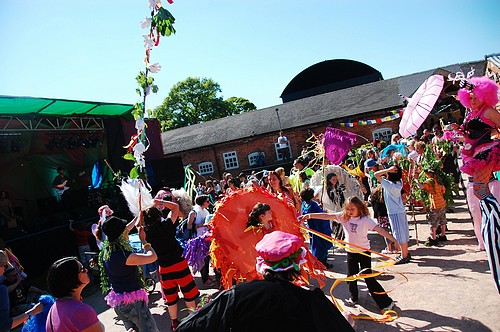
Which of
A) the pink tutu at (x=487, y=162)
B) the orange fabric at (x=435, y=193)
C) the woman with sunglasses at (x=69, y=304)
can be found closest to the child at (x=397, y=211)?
the orange fabric at (x=435, y=193)

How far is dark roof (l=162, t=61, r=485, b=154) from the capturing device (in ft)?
72.1

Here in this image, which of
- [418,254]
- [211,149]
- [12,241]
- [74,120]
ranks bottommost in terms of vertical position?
[418,254]

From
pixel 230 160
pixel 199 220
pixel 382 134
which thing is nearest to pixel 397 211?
pixel 199 220

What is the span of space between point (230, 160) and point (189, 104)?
26.0 metres

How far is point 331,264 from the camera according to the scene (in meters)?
7.08

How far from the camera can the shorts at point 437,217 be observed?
690 cm

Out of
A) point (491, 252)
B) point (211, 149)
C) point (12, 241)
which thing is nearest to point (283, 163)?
point (211, 149)

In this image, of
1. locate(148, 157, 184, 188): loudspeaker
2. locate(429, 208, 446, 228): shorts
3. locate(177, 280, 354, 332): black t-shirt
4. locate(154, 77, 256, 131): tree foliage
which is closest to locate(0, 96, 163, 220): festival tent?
locate(148, 157, 184, 188): loudspeaker

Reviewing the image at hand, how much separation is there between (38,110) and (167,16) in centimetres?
1017

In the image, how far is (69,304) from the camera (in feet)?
9.45

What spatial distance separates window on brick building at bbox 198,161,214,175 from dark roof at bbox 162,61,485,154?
1.32 meters

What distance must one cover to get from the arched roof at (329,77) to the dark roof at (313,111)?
1237cm

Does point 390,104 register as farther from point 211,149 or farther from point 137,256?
point 137,256

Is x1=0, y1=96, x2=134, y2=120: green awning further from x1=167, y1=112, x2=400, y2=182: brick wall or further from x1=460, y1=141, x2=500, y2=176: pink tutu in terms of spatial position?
x1=460, y1=141, x2=500, y2=176: pink tutu
